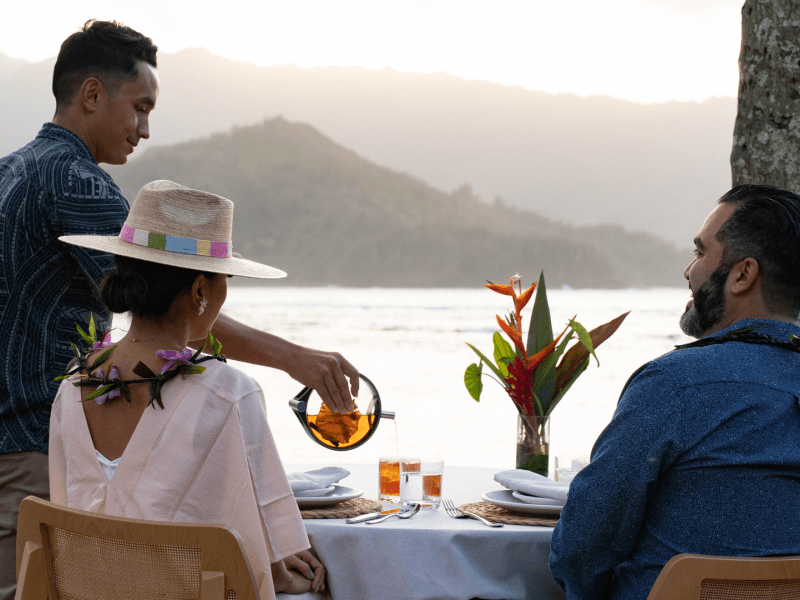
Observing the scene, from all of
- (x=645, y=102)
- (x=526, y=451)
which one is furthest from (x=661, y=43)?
(x=526, y=451)

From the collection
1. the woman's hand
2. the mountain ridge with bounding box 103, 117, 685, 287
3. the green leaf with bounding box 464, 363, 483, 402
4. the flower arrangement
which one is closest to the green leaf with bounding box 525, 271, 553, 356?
the flower arrangement

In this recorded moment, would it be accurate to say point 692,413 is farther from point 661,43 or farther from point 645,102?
point 645,102

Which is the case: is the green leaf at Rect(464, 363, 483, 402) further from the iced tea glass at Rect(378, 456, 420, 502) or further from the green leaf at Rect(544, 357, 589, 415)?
the iced tea glass at Rect(378, 456, 420, 502)

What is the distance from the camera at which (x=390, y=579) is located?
125cm

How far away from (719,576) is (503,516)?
20.9 inches

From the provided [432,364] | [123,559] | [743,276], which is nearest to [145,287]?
[123,559]

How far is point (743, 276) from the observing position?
125 centimetres

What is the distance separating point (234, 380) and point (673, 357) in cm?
64

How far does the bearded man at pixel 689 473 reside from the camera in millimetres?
1090

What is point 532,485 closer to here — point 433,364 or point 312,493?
point 312,493

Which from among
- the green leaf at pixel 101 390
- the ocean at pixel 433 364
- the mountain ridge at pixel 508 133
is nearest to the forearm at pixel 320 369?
the ocean at pixel 433 364

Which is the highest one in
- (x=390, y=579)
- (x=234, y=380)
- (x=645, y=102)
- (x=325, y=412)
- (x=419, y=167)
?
(x=645, y=102)

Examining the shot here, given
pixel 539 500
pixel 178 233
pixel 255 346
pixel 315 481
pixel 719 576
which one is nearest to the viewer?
pixel 719 576

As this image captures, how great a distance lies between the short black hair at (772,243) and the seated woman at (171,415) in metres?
0.81
